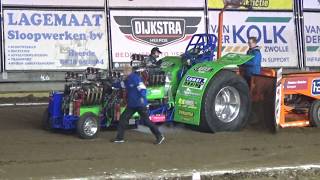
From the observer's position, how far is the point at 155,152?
34.9 feet

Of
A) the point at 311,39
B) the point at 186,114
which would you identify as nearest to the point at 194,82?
the point at 186,114

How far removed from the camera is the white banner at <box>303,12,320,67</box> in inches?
800

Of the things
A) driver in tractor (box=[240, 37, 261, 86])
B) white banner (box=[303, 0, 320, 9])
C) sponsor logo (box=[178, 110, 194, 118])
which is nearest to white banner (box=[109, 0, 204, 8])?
white banner (box=[303, 0, 320, 9])

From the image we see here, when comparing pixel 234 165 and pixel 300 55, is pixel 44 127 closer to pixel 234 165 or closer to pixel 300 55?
pixel 234 165

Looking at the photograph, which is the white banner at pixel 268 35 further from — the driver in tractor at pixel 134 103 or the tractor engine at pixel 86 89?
the driver in tractor at pixel 134 103

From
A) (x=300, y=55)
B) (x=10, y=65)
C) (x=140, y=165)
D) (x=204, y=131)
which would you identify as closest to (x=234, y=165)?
(x=140, y=165)

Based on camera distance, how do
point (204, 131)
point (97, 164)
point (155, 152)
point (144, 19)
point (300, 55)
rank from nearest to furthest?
point (97, 164) < point (155, 152) < point (204, 131) < point (144, 19) < point (300, 55)

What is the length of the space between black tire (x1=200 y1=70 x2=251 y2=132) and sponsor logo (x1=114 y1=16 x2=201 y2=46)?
251 inches

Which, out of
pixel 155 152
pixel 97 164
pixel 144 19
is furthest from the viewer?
pixel 144 19

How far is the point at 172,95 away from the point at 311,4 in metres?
9.39

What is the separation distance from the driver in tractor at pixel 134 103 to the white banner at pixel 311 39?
32.6 feet

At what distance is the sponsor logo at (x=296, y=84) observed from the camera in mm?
12977

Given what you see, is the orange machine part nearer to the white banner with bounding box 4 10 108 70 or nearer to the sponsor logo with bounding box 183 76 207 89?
the sponsor logo with bounding box 183 76 207 89

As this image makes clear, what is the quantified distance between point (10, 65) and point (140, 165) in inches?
337
